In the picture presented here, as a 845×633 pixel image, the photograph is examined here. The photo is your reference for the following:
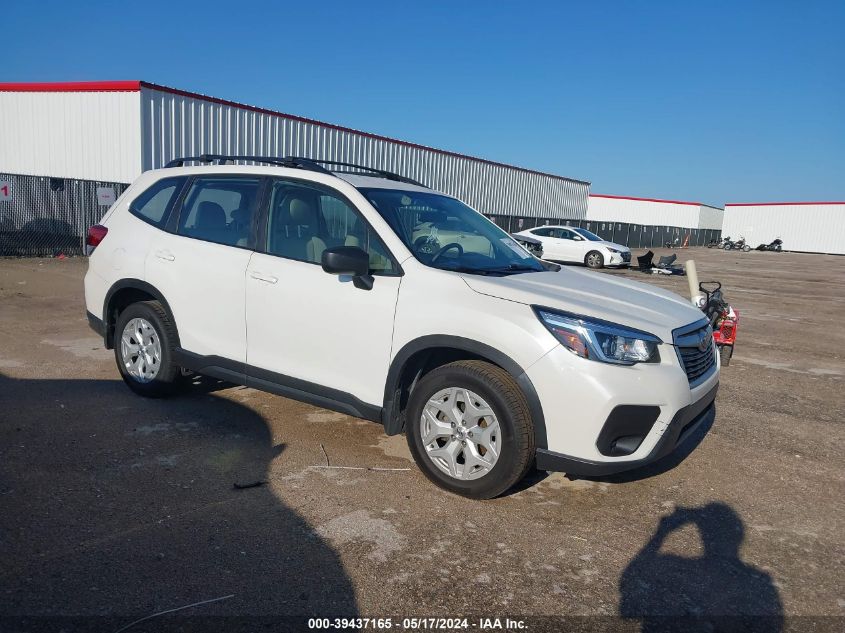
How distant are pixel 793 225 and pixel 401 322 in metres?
62.6

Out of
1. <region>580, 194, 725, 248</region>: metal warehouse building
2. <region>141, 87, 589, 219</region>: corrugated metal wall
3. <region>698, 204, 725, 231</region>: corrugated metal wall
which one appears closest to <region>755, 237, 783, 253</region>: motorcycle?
<region>580, 194, 725, 248</region>: metal warehouse building

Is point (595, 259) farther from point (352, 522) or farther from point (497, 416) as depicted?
point (352, 522)

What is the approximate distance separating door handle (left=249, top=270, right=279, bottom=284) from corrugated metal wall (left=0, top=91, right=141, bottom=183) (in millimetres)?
15885

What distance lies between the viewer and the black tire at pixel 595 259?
2403 cm

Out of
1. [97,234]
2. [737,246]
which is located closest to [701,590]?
[97,234]

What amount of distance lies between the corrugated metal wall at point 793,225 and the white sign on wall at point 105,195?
55.4 meters

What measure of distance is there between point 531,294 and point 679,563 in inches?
61.3

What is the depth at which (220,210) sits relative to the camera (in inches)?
204

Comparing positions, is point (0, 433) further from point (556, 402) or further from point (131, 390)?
point (556, 402)

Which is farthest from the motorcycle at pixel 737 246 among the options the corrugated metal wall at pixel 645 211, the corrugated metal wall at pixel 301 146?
the corrugated metal wall at pixel 301 146

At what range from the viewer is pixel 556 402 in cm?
365

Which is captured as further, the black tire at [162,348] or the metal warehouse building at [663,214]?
the metal warehouse building at [663,214]

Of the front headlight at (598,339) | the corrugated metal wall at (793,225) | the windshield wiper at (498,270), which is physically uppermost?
the corrugated metal wall at (793,225)

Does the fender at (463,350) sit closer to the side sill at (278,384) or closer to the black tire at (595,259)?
the side sill at (278,384)
